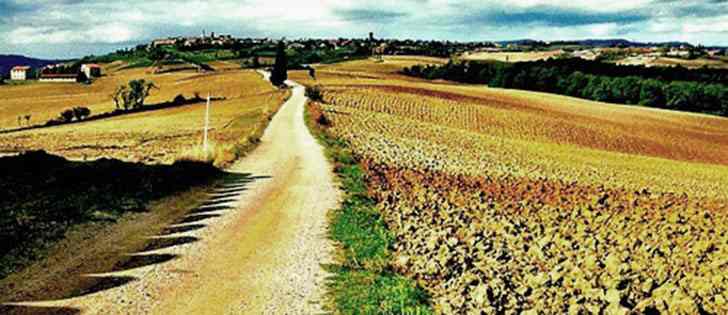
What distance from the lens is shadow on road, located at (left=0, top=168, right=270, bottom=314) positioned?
1186 cm

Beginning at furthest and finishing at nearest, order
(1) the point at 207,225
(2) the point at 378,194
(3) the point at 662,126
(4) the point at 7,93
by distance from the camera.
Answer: (4) the point at 7,93, (3) the point at 662,126, (2) the point at 378,194, (1) the point at 207,225

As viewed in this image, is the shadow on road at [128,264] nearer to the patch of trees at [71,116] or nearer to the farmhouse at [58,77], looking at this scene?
the patch of trees at [71,116]

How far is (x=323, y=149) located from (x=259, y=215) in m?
17.2

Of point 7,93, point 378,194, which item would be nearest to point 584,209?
point 378,194

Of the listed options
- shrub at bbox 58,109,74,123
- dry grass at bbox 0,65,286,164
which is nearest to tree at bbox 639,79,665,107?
dry grass at bbox 0,65,286,164

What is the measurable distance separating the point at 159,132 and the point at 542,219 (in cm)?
4613

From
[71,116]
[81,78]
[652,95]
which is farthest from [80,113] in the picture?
[81,78]

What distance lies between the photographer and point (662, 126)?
270ft

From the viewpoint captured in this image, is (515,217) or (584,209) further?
(584,209)

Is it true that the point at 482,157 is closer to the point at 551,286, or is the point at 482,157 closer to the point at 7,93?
the point at 551,286

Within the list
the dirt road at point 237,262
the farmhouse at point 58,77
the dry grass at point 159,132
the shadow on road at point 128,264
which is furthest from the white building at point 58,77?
the shadow on road at point 128,264

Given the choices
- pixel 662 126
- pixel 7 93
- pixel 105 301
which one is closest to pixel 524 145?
pixel 662 126

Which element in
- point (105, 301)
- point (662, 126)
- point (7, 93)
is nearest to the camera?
point (105, 301)

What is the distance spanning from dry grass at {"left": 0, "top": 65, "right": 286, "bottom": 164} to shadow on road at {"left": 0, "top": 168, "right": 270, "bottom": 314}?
9.16 metres
